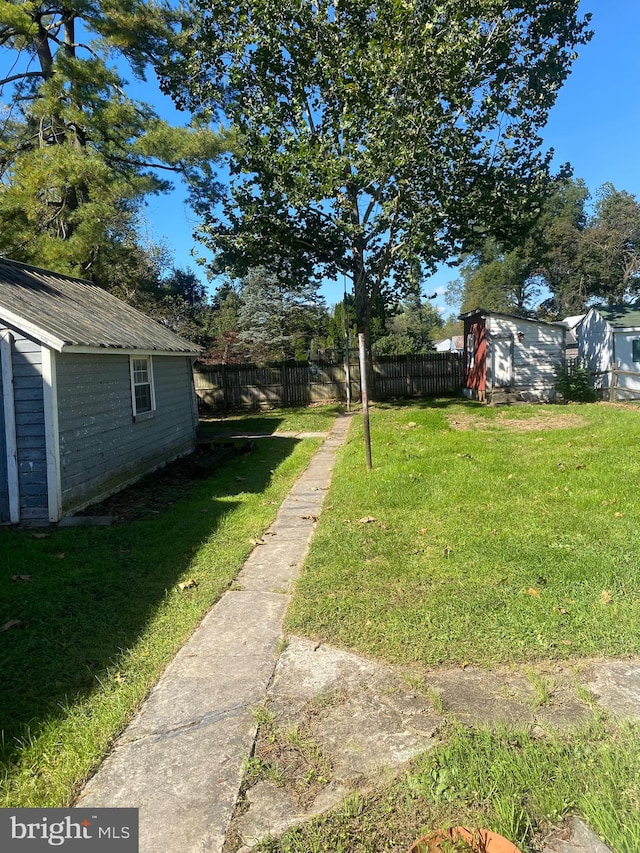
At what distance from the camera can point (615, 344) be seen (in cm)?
2017

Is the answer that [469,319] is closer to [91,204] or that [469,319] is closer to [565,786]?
[91,204]

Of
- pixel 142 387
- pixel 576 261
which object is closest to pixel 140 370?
pixel 142 387

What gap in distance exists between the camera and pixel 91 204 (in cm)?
1397

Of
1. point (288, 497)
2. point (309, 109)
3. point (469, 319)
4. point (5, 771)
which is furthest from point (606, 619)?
point (469, 319)

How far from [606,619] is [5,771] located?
3.38m

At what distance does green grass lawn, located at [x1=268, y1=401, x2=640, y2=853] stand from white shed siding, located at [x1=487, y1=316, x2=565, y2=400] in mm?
10246

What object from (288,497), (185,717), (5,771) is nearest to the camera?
(5,771)

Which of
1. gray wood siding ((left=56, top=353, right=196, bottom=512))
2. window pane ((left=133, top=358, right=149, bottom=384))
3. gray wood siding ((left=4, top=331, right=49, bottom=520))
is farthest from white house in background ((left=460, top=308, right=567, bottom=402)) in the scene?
gray wood siding ((left=4, top=331, right=49, bottom=520))

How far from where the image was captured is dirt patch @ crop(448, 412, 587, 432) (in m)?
12.1

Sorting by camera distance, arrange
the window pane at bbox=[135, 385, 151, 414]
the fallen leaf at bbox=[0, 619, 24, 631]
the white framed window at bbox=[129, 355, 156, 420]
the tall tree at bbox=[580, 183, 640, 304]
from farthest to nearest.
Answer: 1. the tall tree at bbox=[580, 183, 640, 304]
2. the window pane at bbox=[135, 385, 151, 414]
3. the white framed window at bbox=[129, 355, 156, 420]
4. the fallen leaf at bbox=[0, 619, 24, 631]

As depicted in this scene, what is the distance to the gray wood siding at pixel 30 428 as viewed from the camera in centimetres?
624

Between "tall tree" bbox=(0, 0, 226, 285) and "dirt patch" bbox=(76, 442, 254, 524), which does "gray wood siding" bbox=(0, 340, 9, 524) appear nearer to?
"dirt patch" bbox=(76, 442, 254, 524)
